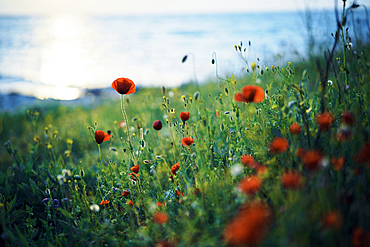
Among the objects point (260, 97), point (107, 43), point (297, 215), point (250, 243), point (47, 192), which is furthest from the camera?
point (107, 43)

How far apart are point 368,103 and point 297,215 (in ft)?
3.01

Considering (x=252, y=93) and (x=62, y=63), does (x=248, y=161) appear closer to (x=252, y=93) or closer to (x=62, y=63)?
(x=252, y=93)

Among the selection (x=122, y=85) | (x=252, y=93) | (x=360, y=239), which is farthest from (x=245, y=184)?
(x=122, y=85)

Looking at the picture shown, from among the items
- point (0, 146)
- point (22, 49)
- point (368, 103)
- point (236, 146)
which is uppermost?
point (22, 49)

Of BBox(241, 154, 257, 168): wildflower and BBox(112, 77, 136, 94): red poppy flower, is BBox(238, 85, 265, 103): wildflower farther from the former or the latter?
BBox(112, 77, 136, 94): red poppy flower

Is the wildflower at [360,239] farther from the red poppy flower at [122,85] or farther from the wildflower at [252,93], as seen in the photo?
the red poppy flower at [122,85]

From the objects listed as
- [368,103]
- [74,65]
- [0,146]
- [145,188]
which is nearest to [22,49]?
[74,65]

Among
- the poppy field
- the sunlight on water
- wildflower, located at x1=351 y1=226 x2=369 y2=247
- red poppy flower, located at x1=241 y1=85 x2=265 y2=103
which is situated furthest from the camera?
the sunlight on water

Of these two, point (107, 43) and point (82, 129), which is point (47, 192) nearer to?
point (82, 129)

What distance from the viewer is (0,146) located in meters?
3.85

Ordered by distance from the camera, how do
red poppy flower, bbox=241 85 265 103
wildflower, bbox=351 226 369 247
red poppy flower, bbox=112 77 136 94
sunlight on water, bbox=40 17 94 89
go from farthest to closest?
sunlight on water, bbox=40 17 94 89 < red poppy flower, bbox=112 77 136 94 < red poppy flower, bbox=241 85 265 103 < wildflower, bbox=351 226 369 247

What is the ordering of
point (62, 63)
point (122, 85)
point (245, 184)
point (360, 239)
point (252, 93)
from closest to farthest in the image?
point (360, 239)
point (245, 184)
point (252, 93)
point (122, 85)
point (62, 63)

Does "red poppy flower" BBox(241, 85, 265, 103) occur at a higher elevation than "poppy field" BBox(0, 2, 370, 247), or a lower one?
higher

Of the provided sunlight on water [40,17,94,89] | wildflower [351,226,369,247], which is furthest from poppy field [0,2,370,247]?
sunlight on water [40,17,94,89]
